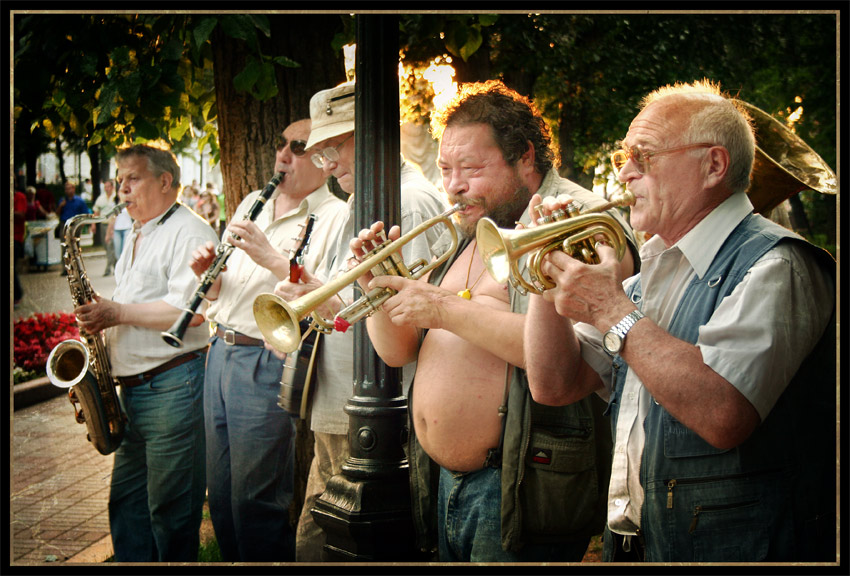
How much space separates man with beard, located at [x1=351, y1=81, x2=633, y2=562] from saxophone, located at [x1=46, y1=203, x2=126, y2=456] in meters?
2.14

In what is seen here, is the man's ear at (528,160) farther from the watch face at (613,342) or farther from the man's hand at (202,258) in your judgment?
the man's hand at (202,258)

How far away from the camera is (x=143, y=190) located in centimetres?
459

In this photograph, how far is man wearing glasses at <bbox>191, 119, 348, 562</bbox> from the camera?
4066 mm

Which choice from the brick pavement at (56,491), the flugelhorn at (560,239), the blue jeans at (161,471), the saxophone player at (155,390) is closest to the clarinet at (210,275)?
the saxophone player at (155,390)

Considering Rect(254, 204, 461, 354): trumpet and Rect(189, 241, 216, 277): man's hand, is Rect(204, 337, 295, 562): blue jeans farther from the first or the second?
Rect(254, 204, 461, 354): trumpet

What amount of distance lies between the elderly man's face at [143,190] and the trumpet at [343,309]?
1.99 meters

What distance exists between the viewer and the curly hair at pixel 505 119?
2957 mm

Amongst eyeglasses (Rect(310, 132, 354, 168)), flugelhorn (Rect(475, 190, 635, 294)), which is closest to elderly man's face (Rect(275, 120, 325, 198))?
eyeglasses (Rect(310, 132, 354, 168))

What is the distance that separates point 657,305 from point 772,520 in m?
0.64

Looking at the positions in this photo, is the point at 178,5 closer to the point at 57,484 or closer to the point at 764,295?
the point at 764,295

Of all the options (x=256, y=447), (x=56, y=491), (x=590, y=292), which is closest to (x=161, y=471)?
(x=256, y=447)

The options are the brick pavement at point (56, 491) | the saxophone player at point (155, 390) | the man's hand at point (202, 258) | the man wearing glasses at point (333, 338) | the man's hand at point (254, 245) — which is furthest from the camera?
the brick pavement at point (56, 491)

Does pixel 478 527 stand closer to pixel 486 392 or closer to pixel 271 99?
pixel 486 392

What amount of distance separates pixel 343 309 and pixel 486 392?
56 cm
